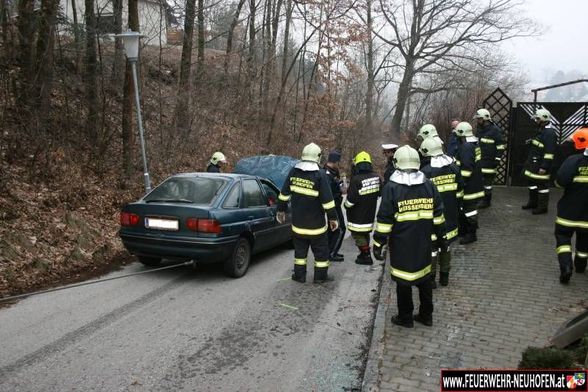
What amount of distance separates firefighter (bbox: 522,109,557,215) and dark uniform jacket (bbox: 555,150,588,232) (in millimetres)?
3108

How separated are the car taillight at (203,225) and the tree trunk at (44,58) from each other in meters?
5.30

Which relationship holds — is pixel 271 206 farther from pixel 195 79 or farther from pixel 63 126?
pixel 195 79

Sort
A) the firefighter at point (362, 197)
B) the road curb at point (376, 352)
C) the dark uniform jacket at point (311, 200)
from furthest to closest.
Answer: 1. the firefighter at point (362, 197)
2. the dark uniform jacket at point (311, 200)
3. the road curb at point (376, 352)

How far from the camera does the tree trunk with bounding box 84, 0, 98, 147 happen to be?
11.2m

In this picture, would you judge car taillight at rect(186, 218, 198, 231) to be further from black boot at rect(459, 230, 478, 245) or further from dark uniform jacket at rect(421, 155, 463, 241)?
black boot at rect(459, 230, 478, 245)

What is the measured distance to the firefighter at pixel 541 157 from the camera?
→ 939 cm

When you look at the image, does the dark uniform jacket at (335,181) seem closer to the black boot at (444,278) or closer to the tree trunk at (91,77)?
the black boot at (444,278)

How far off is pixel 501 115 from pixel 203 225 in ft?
35.3

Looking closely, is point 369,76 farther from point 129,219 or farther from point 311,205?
point 129,219

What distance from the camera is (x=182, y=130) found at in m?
14.3

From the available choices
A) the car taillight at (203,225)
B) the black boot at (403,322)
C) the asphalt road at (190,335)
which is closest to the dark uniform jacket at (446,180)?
the asphalt road at (190,335)

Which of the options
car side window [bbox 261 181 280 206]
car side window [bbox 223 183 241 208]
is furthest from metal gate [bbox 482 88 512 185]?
car side window [bbox 223 183 241 208]

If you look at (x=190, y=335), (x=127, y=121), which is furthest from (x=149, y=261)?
(x=127, y=121)

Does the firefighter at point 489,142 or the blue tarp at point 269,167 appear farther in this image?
the blue tarp at point 269,167
